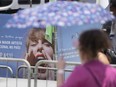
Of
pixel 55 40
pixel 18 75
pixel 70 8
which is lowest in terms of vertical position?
pixel 18 75

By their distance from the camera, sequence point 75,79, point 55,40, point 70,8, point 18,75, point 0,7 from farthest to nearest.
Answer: point 0,7 < point 55,40 < point 18,75 < point 70,8 < point 75,79

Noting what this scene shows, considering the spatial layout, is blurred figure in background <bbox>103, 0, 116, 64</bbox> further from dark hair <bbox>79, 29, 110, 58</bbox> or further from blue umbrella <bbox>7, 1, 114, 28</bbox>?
dark hair <bbox>79, 29, 110, 58</bbox>

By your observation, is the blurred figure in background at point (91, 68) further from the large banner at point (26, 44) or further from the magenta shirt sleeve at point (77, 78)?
the large banner at point (26, 44)

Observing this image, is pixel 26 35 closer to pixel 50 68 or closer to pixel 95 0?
pixel 95 0

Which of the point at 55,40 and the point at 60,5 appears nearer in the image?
the point at 60,5

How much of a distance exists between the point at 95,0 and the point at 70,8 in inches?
209

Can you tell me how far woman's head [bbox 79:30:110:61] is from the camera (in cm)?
343

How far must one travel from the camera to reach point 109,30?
678 cm

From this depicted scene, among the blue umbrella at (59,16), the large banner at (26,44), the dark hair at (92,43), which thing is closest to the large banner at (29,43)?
the large banner at (26,44)

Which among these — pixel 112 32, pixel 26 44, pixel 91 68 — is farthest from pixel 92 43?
pixel 26 44

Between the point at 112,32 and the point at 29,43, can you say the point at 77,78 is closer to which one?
the point at 112,32

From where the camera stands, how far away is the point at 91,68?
11.2 ft

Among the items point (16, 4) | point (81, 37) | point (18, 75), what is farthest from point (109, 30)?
point (16, 4)

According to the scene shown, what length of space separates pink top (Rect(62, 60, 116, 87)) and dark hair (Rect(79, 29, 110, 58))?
85mm
